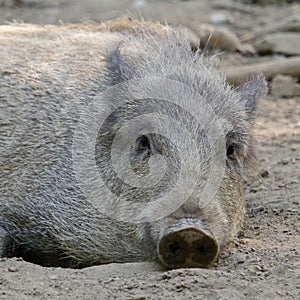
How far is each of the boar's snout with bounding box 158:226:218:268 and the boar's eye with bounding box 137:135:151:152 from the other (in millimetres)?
846

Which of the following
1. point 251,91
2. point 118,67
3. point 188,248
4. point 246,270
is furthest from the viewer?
point 251,91

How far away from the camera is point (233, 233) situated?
4906 millimetres

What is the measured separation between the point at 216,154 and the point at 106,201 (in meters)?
0.67

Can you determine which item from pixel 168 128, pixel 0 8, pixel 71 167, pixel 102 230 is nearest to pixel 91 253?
pixel 102 230

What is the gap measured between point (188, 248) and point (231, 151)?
1178mm

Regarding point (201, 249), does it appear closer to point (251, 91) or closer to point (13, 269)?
point (13, 269)

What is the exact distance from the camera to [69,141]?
16.9 feet

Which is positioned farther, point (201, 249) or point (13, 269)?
point (13, 269)

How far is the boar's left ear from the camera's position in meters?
5.60

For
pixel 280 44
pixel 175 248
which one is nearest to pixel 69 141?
pixel 175 248

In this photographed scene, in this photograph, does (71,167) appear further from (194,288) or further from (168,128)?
(194,288)

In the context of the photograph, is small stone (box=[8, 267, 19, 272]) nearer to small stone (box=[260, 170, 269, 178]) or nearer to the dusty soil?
the dusty soil

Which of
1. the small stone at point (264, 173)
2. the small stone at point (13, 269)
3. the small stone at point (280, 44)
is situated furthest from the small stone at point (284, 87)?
the small stone at point (13, 269)

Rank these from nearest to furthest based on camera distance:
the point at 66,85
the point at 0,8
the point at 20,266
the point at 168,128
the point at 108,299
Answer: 1. the point at 108,299
2. the point at 20,266
3. the point at 168,128
4. the point at 66,85
5. the point at 0,8
